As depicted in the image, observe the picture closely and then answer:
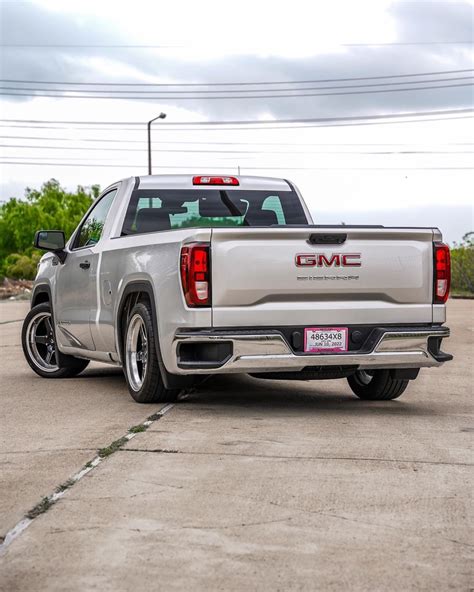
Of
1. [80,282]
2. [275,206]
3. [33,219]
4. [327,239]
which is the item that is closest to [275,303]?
[327,239]

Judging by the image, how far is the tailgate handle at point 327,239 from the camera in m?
8.98

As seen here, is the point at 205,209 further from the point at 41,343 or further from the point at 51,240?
the point at 41,343

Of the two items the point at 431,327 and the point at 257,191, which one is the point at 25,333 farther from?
the point at 431,327

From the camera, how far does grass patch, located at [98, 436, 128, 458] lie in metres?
7.07

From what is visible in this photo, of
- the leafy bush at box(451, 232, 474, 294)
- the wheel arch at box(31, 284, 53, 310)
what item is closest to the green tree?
the leafy bush at box(451, 232, 474, 294)

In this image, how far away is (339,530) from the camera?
524 cm

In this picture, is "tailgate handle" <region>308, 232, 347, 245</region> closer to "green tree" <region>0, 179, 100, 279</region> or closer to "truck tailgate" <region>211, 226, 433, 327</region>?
"truck tailgate" <region>211, 226, 433, 327</region>

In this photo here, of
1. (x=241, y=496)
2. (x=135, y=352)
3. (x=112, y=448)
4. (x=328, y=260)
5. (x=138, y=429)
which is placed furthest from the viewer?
(x=135, y=352)

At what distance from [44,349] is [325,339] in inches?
180

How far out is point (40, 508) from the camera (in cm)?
563

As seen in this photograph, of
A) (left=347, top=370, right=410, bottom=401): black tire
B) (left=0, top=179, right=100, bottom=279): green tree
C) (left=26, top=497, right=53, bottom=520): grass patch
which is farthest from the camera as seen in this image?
(left=0, top=179, right=100, bottom=279): green tree

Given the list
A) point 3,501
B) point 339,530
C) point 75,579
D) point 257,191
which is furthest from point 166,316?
point 75,579

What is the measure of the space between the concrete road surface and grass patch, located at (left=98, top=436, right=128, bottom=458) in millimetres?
64

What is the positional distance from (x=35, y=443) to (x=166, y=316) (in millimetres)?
1811
